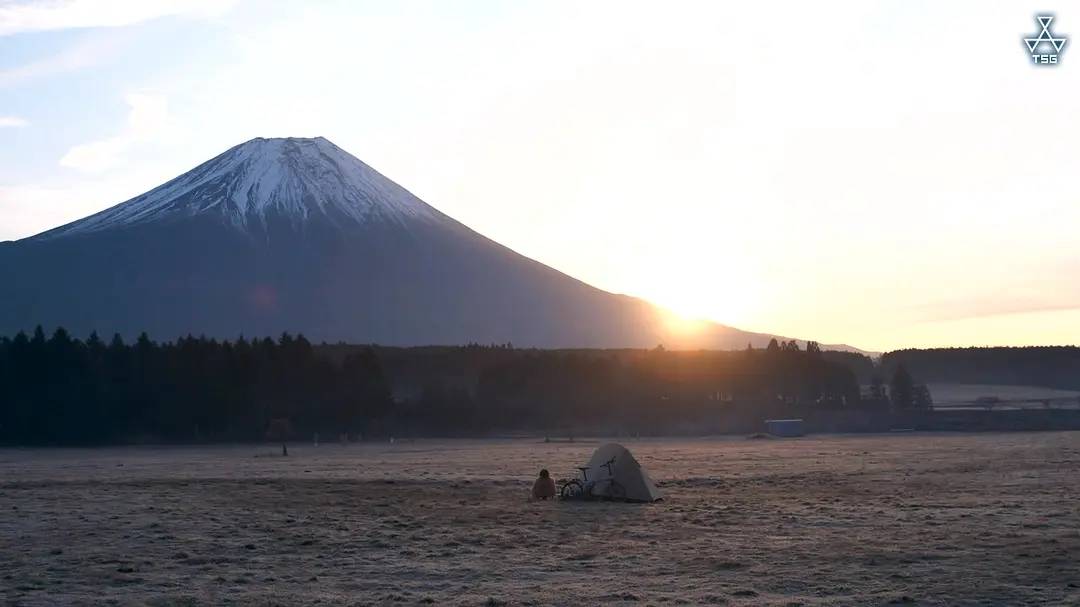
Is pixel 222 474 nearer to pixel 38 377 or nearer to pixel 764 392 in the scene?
pixel 38 377

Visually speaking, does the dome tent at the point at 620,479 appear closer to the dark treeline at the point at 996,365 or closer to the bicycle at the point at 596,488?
the bicycle at the point at 596,488

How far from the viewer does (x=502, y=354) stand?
116062 mm

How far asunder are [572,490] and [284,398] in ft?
178

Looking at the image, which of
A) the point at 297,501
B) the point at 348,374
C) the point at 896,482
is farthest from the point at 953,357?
the point at 297,501

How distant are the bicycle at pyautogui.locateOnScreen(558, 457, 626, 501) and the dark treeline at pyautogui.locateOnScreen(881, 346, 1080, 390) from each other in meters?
135

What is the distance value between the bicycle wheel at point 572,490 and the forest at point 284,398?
44941 millimetres

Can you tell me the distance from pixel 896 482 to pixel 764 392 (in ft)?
247

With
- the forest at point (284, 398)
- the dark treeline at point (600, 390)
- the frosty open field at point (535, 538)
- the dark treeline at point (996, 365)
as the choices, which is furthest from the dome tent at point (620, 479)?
the dark treeline at point (996, 365)

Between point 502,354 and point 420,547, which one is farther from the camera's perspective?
point 502,354

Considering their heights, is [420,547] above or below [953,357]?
below

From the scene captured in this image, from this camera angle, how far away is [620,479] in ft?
99.8

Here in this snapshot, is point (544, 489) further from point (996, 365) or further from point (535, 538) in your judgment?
point (996, 365)

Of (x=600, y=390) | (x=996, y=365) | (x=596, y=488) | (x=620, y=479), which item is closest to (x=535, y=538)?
(x=620, y=479)

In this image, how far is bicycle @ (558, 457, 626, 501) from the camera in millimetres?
30375
